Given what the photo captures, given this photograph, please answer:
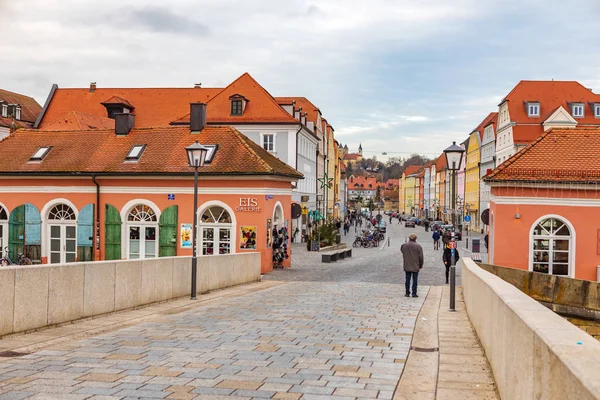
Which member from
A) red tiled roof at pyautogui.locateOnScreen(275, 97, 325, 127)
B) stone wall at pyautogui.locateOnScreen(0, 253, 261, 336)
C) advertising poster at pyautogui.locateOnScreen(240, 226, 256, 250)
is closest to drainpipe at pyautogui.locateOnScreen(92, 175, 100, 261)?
advertising poster at pyautogui.locateOnScreen(240, 226, 256, 250)

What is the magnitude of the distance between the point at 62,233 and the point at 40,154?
3953 mm

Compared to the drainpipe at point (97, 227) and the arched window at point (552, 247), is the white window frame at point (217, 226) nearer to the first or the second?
the drainpipe at point (97, 227)

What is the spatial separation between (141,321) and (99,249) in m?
17.9

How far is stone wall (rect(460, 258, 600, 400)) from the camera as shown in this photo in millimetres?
3439

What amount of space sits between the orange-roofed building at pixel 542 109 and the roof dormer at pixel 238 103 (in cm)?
2813

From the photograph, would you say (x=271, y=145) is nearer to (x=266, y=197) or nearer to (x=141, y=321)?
(x=266, y=197)

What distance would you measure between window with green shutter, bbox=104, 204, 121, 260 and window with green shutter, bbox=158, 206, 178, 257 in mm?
1976

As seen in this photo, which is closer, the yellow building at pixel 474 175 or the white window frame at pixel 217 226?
the white window frame at pixel 217 226

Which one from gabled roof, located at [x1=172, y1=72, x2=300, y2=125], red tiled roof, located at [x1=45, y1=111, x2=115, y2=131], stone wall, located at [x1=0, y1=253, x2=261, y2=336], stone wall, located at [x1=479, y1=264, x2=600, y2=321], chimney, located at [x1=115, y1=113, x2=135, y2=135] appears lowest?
stone wall, located at [x1=479, y1=264, x2=600, y2=321]

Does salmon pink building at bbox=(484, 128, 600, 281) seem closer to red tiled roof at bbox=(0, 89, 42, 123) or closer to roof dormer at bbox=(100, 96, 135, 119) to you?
roof dormer at bbox=(100, 96, 135, 119)

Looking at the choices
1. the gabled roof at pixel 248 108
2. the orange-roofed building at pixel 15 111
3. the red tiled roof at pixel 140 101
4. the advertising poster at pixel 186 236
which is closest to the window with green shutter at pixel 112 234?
the advertising poster at pixel 186 236

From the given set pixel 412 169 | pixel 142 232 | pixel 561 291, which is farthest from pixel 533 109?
pixel 412 169

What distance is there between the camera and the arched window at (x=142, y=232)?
91.8ft

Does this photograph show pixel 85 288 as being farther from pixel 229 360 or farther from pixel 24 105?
pixel 24 105
